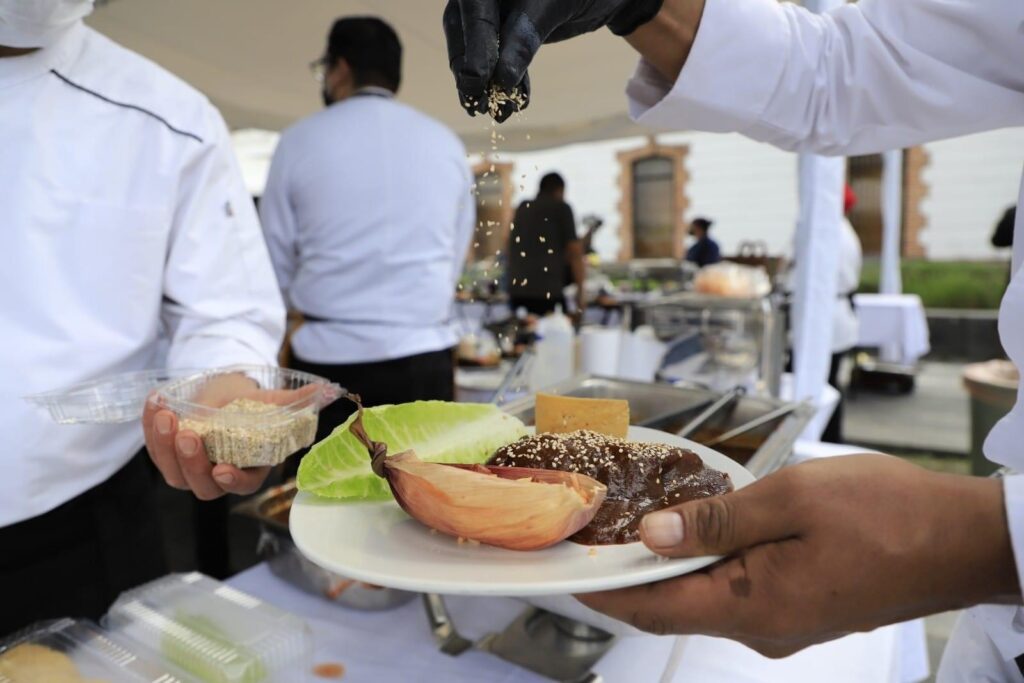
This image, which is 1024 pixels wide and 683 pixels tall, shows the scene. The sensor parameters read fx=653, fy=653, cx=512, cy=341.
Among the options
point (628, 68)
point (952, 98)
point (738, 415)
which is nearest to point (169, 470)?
point (738, 415)

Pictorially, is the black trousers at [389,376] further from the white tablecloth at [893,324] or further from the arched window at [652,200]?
the arched window at [652,200]

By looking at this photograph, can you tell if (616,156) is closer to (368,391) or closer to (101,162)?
(368,391)

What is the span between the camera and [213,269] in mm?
1196

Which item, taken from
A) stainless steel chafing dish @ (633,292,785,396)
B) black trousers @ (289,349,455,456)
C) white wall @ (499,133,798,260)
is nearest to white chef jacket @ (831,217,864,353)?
stainless steel chafing dish @ (633,292,785,396)

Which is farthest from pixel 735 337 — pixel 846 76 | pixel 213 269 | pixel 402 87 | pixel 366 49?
pixel 402 87

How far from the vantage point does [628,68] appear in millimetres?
3494

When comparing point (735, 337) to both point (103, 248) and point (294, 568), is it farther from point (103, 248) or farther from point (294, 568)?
point (103, 248)

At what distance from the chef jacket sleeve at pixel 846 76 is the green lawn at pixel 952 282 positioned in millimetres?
10257

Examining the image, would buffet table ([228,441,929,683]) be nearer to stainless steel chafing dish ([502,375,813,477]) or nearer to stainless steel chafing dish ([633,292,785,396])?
stainless steel chafing dish ([502,375,813,477])

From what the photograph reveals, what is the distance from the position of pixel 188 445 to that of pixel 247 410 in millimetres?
91

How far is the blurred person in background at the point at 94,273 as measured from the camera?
102 cm

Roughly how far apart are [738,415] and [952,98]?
0.70 meters

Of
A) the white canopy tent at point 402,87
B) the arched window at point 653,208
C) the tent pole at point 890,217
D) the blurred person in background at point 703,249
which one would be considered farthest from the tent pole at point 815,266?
the arched window at point 653,208

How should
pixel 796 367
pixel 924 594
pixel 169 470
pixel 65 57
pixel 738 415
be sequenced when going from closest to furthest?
pixel 924 594
pixel 169 470
pixel 65 57
pixel 738 415
pixel 796 367
